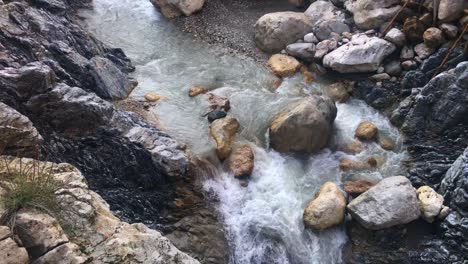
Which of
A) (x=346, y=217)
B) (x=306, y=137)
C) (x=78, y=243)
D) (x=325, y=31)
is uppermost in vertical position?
(x=78, y=243)

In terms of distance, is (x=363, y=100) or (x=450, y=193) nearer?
(x=450, y=193)

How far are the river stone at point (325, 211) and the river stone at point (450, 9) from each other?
17.2 ft

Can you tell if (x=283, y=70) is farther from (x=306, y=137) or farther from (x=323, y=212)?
(x=323, y=212)

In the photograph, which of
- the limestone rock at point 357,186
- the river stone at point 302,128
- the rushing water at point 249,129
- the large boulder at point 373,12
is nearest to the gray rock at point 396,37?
the large boulder at point 373,12

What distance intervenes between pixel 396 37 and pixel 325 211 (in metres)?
5.20

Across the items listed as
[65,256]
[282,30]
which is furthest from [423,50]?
[65,256]

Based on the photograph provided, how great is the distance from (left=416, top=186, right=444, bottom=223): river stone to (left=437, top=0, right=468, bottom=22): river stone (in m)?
4.37

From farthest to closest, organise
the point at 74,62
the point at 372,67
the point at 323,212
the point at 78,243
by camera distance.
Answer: the point at 372,67 < the point at 74,62 < the point at 323,212 < the point at 78,243

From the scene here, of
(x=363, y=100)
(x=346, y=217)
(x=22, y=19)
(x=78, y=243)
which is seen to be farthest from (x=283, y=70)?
(x=78, y=243)

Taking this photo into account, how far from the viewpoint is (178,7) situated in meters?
13.7

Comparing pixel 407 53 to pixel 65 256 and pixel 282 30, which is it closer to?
pixel 282 30

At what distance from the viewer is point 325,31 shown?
1213 cm

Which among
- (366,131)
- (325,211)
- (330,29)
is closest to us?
(325,211)

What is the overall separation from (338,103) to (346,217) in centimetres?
344
